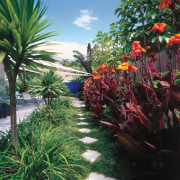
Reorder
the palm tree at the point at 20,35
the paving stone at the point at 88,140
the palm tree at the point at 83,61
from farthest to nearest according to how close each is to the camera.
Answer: the palm tree at the point at 83,61
the paving stone at the point at 88,140
the palm tree at the point at 20,35

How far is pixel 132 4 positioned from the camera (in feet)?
12.0

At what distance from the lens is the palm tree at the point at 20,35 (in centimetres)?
146

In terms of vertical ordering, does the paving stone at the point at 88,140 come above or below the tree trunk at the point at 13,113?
below

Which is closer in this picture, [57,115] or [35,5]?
[35,5]

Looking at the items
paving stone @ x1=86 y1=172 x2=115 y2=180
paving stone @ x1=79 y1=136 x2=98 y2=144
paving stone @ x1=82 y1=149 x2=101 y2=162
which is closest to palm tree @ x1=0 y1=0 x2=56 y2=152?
paving stone @ x1=86 y1=172 x2=115 y2=180

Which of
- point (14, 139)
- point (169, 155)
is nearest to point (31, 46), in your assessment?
point (14, 139)

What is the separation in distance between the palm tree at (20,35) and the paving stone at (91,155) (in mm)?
1111

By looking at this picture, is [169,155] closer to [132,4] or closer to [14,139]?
[14,139]

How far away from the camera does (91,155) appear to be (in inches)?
92.3

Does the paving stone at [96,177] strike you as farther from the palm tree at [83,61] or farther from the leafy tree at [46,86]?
the palm tree at [83,61]

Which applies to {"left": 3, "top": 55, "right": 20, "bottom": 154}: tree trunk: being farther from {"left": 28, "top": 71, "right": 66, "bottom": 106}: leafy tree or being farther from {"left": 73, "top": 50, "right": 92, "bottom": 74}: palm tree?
{"left": 73, "top": 50, "right": 92, "bottom": 74}: palm tree

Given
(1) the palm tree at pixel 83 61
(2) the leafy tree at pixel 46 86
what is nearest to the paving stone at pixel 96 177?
(2) the leafy tree at pixel 46 86

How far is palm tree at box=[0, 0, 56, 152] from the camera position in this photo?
4.81 feet

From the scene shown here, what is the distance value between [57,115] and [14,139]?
8.96 ft
